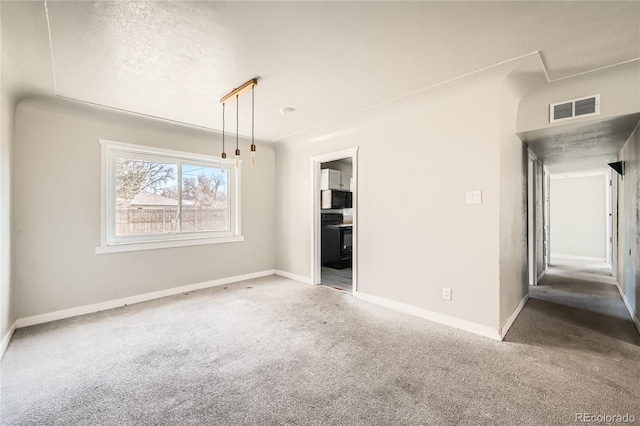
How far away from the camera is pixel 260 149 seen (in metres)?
5.00

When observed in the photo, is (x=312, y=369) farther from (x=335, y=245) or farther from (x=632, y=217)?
(x=632, y=217)

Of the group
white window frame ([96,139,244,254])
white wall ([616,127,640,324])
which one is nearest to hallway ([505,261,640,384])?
white wall ([616,127,640,324])

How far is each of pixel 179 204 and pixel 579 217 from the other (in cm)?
921

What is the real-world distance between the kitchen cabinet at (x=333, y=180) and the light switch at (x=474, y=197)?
3235 millimetres

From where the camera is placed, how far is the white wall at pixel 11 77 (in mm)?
1722

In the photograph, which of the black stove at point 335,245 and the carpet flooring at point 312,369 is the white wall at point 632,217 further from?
the black stove at point 335,245

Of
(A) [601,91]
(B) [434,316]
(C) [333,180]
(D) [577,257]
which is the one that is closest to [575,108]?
(A) [601,91]

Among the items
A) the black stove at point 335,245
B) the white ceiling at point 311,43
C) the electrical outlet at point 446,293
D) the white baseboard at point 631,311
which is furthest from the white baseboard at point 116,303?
the white baseboard at point 631,311

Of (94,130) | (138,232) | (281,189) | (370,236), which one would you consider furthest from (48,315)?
(370,236)

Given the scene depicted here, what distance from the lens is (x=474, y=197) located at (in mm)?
2770

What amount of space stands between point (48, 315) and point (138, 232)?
1.24 metres

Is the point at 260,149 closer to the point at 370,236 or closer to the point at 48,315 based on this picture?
the point at 370,236

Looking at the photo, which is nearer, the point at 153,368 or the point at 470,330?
the point at 153,368

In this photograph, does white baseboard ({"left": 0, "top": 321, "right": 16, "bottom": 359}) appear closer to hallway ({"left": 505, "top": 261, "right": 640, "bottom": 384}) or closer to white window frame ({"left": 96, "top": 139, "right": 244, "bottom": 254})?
white window frame ({"left": 96, "top": 139, "right": 244, "bottom": 254})
